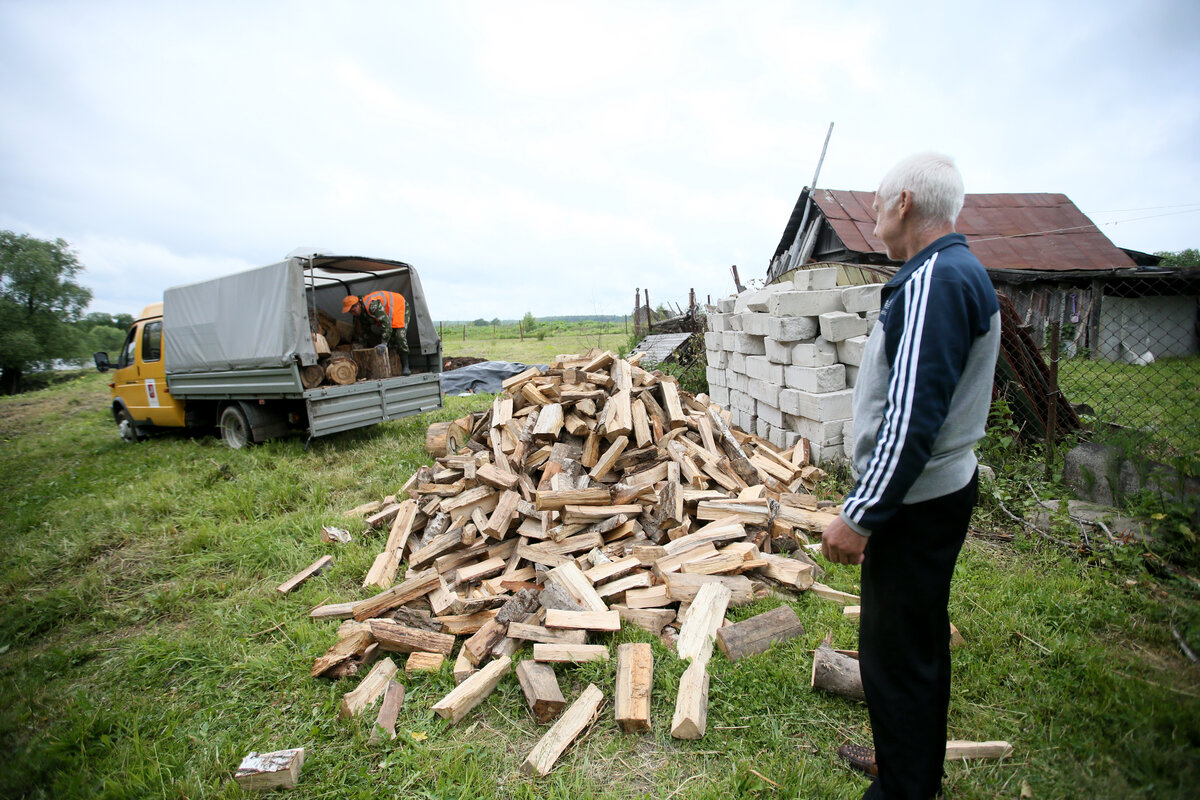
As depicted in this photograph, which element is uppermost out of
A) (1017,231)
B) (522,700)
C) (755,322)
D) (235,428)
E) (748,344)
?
(1017,231)

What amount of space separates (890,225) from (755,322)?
4396 millimetres

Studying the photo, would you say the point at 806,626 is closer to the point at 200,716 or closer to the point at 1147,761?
the point at 1147,761

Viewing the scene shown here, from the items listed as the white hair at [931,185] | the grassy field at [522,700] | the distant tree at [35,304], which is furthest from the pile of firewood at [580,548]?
the distant tree at [35,304]

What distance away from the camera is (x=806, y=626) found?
3.09 meters

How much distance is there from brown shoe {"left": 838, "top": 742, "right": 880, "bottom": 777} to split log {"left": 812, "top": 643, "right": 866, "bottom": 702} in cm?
28

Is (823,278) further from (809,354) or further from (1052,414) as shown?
(1052,414)

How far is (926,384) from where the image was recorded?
5.07 feet

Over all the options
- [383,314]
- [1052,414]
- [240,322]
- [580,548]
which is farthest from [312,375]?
[1052,414]

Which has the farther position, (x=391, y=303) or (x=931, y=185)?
(x=391, y=303)

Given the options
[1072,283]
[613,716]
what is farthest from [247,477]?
[1072,283]

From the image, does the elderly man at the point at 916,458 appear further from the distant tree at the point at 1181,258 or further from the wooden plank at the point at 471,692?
the distant tree at the point at 1181,258

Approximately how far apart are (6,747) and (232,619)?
1.18m

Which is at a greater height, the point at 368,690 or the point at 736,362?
the point at 736,362

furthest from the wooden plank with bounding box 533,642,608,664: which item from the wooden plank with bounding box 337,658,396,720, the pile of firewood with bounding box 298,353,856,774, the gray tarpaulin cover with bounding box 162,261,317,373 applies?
the gray tarpaulin cover with bounding box 162,261,317,373
